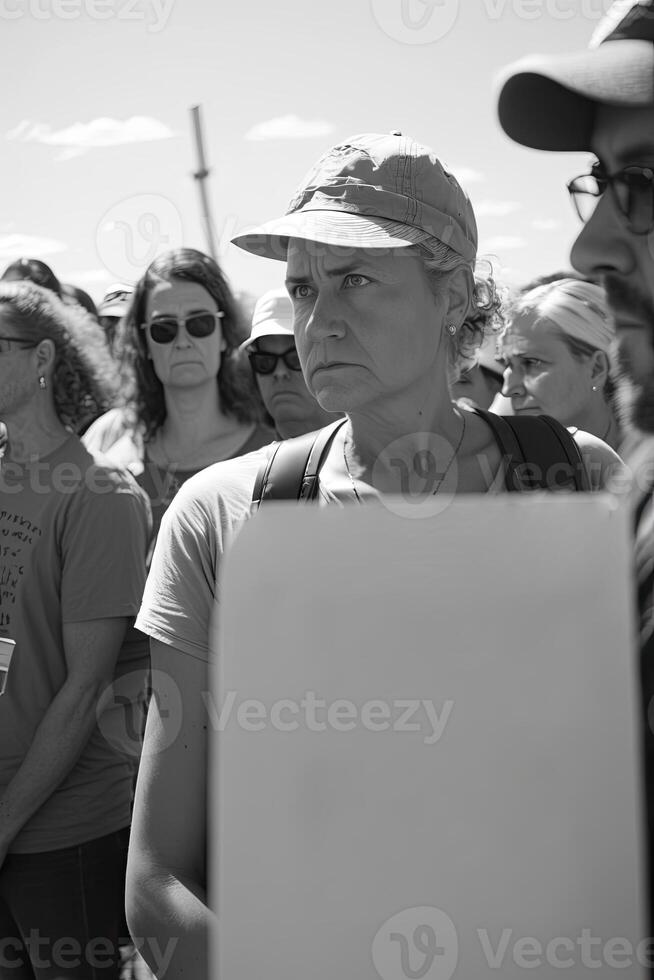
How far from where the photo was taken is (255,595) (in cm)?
74

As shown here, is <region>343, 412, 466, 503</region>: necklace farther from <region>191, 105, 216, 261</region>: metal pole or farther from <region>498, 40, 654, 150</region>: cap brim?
<region>191, 105, 216, 261</region>: metal pole

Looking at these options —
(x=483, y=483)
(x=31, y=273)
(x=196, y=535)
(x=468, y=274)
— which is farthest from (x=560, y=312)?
(x=31, y=273)

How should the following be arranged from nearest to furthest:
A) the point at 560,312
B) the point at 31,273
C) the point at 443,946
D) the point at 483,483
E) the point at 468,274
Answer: the point at 443,946 → the point at 483,483 → the point at 468,274 → the point at 560,312 → the point at 31,273

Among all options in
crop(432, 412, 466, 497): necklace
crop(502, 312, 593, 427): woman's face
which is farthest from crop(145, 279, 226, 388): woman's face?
crop(432, 412, 466, 497): necklace

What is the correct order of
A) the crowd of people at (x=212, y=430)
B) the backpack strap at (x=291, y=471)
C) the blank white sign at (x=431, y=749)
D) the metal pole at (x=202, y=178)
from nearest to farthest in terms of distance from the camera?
the blank white sign at (x=431, y=749) → the crowd of people at (x=212, y=430) → the backpack strap at (x=291, y=471) → the metal pole at (x=202, y=178)

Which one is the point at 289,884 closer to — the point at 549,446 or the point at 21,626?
the point at 549,446

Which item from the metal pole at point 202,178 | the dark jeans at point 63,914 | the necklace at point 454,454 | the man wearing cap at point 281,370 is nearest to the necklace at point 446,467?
the necklace at point 454,454

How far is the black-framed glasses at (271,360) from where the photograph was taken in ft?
9.26

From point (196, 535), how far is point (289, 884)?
0.75 m

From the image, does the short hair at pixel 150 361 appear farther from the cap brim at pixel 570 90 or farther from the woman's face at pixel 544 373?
the cap brim at pixel 570 90

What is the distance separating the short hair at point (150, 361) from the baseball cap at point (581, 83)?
6.72 feet

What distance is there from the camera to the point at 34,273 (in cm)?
426

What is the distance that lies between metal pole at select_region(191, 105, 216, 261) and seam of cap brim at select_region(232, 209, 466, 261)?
185 centimetres

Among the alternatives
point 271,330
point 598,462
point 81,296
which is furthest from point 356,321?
point 81,296
